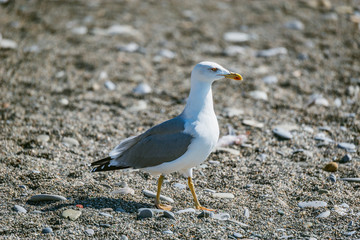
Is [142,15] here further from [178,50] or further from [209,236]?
[209,236]

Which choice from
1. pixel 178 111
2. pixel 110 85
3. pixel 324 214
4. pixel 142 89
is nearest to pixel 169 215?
pixel 324 214

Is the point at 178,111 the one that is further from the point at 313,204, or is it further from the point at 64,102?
the point at 313,204

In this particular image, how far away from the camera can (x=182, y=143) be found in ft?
16.0

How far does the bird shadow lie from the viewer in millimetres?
4770

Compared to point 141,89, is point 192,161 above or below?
above

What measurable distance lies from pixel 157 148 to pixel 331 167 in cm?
204

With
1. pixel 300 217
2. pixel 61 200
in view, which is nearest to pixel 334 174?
pixel 300 217

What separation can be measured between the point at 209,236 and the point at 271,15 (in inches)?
295

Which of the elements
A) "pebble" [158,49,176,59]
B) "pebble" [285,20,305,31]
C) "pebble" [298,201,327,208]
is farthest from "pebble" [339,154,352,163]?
"pebble" [285,20,305,31]

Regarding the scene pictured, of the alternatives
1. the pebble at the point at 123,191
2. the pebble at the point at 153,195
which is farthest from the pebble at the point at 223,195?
the pebble at the point at 123,191

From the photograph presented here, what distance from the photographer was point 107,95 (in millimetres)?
7945

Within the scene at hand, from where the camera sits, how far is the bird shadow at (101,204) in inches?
188

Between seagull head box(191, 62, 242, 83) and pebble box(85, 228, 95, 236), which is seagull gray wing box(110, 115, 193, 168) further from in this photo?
pebble box(85, 228, 95, 236)

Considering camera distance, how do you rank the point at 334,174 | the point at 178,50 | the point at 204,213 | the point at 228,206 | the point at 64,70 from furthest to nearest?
the point at 178,50, the point at 64,70, the point at 334,174, the point at 228,206, the point at 204,213
